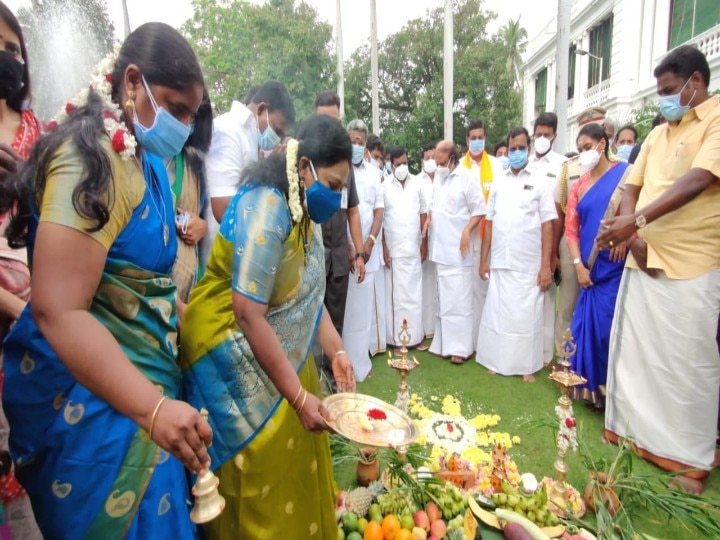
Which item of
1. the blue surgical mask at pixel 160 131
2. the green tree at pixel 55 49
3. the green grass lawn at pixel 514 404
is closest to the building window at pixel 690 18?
the green grass lawn at pixel 514 404

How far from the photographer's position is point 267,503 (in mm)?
1688

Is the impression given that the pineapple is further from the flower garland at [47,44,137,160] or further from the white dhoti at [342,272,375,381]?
the white dhoti at [342,272,375,381]

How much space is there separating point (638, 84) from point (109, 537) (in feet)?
63.8

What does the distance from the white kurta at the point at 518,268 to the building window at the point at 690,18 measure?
1159 cm

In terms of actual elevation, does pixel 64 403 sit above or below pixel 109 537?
above

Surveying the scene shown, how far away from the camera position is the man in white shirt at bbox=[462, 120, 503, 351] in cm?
523

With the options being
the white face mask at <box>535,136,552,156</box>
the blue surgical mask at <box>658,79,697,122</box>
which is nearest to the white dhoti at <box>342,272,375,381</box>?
the white face mask at <box>535,136,552,156</box>

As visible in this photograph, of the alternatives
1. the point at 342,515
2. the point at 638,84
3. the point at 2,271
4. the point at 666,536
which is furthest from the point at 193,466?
the point at 638,84

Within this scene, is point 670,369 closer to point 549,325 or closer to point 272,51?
point 549,325

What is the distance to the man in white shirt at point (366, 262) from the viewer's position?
4555mm

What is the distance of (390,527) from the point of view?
212 cm

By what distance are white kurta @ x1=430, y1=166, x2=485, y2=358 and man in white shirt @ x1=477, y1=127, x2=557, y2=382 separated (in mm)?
398

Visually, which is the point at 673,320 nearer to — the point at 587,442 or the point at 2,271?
the point at 587,442

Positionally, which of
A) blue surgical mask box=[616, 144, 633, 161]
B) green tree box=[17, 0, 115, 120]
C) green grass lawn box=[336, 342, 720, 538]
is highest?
green tree box=[17, 0, 115, 120]
